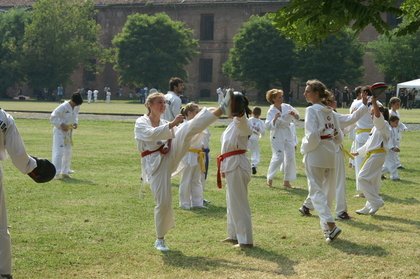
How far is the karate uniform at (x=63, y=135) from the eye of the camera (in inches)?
650

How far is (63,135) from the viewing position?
16797 millimetres

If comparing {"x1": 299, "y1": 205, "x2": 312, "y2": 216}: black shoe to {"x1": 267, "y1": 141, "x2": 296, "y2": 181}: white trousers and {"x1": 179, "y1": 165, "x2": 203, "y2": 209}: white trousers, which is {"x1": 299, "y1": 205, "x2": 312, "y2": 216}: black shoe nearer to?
{"x1": 179, "y1": 165, "x2": 203, "y2": 209}: white trousers

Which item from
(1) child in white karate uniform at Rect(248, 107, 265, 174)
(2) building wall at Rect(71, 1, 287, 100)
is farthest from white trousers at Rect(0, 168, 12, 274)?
(2) building wall at Rect(71, 1, 287, 100)

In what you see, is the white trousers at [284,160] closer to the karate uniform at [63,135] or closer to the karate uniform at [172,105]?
the karate uniform at [172,105]

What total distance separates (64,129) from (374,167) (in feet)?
22.7

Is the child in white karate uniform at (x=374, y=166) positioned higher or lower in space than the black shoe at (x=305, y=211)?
higher

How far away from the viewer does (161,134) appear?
29.7 ft

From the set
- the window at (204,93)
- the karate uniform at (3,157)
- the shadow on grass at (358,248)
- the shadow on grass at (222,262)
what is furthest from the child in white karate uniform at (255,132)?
the window at (204,93)

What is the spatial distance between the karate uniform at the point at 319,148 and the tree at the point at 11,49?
70844mm

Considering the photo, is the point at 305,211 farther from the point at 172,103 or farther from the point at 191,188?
the point at 172,103

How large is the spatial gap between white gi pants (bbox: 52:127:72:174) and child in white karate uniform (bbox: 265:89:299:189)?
12.9 ft

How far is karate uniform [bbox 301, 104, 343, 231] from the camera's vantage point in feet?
33.6

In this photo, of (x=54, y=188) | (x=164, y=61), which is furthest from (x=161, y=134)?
(x=164, y=61)

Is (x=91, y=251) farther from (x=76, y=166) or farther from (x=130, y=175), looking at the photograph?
(x=76, y=166)
